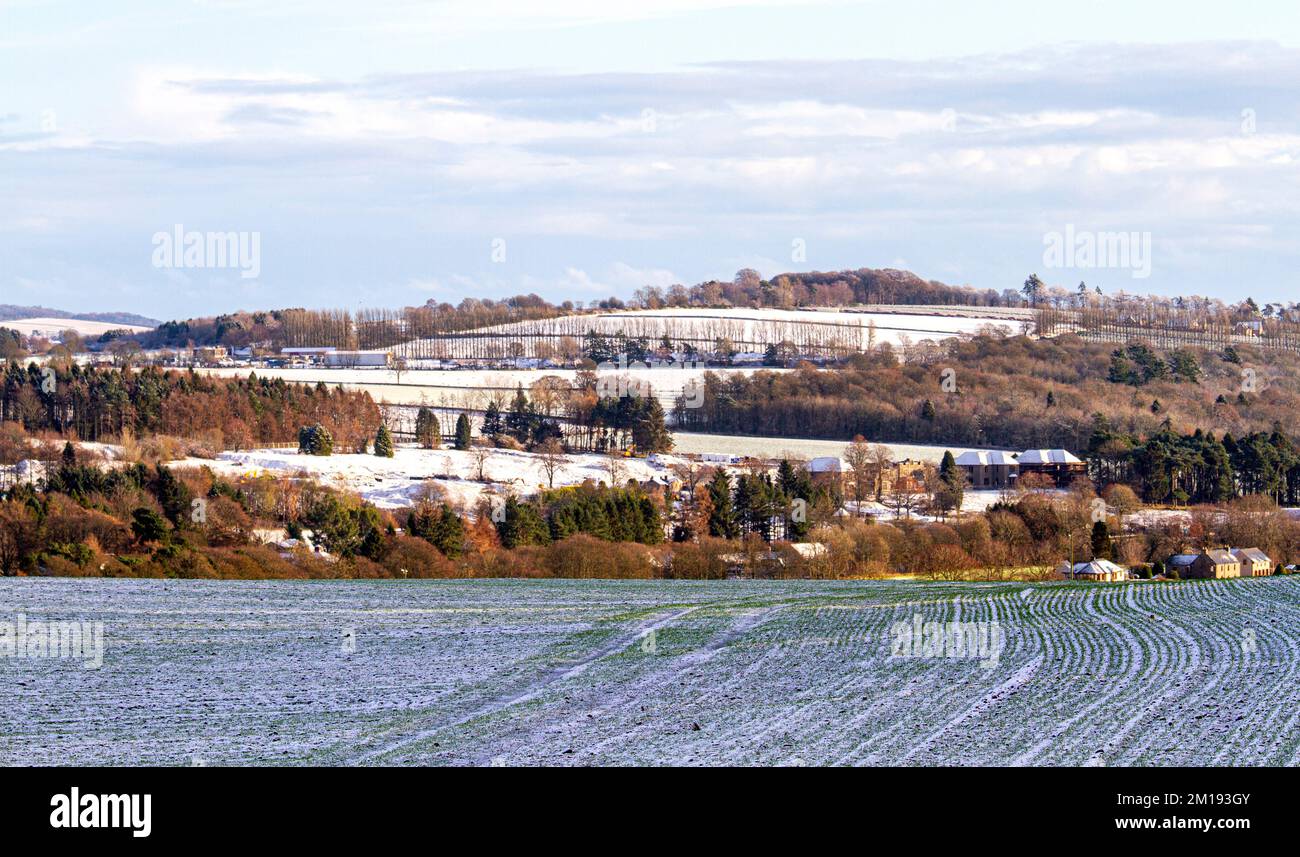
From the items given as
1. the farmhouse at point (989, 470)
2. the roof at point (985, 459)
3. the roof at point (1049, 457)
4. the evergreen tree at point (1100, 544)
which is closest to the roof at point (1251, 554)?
the evergreen tree at point (1100, 544)

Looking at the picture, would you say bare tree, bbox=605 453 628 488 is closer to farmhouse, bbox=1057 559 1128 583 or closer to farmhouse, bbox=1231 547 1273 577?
farmhouse, bbox=1057 559 1128 583

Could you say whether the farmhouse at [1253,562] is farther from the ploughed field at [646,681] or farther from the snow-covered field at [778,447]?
the snow-covered field at [778,447]

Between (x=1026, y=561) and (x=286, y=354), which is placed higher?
(x=286, y=354)

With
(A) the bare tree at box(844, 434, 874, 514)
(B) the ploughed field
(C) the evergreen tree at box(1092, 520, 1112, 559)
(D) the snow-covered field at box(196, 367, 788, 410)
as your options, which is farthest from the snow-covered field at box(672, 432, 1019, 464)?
(B) the ploughed field

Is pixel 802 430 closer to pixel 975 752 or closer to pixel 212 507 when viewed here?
pixel 212 507
